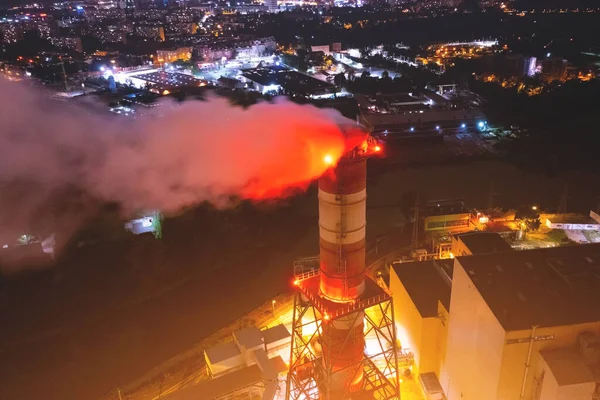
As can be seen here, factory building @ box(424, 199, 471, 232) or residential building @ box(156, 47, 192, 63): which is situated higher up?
residential building @ box(156, 47, 192, 63)

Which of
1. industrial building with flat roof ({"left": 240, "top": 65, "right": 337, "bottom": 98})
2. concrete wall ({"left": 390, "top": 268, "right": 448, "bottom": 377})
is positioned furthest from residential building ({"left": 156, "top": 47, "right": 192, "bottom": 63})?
concrete wall ({"left": 390, "top": 268, "right": 448, "bottom": 377})

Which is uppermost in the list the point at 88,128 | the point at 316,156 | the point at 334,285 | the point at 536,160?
the point at 316,156

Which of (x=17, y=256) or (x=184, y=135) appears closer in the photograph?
(x=184, y=135)

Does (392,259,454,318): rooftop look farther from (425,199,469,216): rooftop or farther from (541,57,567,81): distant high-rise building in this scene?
(541,57,567,81): distant high-rise building

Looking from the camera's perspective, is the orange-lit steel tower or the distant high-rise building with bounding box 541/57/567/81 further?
the distant high-rise building with bounding box 541/57/567/81

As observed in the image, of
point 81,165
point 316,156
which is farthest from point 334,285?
point 81,165

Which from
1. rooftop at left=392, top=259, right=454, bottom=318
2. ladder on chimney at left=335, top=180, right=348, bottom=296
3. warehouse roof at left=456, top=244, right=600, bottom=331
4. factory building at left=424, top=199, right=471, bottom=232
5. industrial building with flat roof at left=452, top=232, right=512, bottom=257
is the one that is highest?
ladder on chimney at left=335, top=180, right=348, bottom=296

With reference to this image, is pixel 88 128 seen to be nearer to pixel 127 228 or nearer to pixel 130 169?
pixel 130 169
